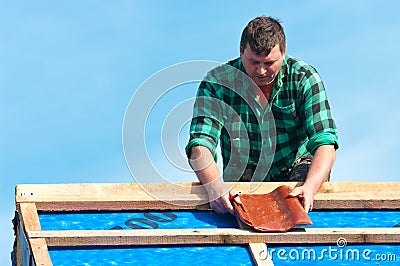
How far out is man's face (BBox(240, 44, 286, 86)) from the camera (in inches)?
267

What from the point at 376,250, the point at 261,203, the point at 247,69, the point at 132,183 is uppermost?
the point at 247,69

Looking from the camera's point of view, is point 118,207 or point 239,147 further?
A: point 239,147

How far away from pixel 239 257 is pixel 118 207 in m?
1.04

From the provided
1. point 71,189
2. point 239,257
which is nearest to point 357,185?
point 239,257

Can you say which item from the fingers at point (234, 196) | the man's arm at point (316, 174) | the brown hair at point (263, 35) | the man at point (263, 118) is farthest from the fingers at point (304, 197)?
the brown hair at point (263, 35)

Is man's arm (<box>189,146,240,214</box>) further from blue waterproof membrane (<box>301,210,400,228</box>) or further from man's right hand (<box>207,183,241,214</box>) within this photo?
blue waterproof membrane (<box>301,210,400,228</box>)

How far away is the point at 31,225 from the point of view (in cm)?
595

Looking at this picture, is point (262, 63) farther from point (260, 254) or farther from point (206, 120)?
point (260, 254)

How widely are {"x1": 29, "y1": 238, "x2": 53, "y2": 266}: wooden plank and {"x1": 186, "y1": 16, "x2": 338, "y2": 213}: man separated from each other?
1369 millimetres

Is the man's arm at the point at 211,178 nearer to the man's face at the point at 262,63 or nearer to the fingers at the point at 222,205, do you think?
the fingers at the point at 222,205

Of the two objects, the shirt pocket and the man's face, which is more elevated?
the man's face

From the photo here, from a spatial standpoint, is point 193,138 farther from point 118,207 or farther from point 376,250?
point 376,250

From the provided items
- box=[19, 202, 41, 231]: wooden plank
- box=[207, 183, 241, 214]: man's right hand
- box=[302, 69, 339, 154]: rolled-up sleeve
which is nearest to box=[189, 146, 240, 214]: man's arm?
box=[207, 183, 241, 214]: man's right hand

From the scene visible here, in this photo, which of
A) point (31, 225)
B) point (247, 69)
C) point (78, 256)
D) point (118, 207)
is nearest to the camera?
point (78, 256)
